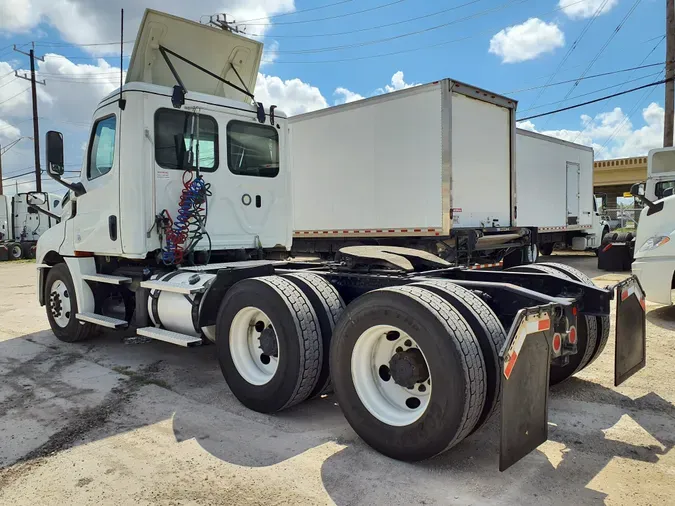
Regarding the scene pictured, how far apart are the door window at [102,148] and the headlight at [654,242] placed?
6985mm

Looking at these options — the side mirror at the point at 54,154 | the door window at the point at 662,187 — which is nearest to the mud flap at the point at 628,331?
the side mirror at the point at 54,154

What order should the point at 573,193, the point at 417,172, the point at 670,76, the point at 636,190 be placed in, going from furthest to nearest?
the point at 670,76 → the point at 573,193 → the point at 417,172 → the point at 636,190

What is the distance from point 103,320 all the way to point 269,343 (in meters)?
2.74

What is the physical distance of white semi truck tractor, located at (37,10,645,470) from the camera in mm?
3152

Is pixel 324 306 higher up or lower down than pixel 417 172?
lower down

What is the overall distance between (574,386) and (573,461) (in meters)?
1.57

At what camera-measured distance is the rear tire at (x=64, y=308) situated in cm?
666

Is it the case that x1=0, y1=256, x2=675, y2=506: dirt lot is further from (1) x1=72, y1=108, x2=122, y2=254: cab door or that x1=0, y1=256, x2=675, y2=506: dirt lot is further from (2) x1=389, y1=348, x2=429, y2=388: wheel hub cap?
(1) x1=72, y1=108, x2=122, y2=254: cab door

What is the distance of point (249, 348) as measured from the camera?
4574 mm

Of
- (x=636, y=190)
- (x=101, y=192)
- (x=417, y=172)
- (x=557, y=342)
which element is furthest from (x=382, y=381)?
(x=636, y=190)

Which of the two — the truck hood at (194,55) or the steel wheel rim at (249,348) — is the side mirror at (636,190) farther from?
the steel wheel rim at (249,348)

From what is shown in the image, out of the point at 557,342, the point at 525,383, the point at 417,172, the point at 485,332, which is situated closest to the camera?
the point at 525,383

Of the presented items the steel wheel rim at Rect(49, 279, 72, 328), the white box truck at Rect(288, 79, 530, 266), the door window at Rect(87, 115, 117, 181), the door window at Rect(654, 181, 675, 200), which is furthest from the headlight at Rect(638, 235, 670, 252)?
the steel wheel rim at Rect(49, 279, 72, 328)

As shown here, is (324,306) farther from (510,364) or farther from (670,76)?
(670,76)
